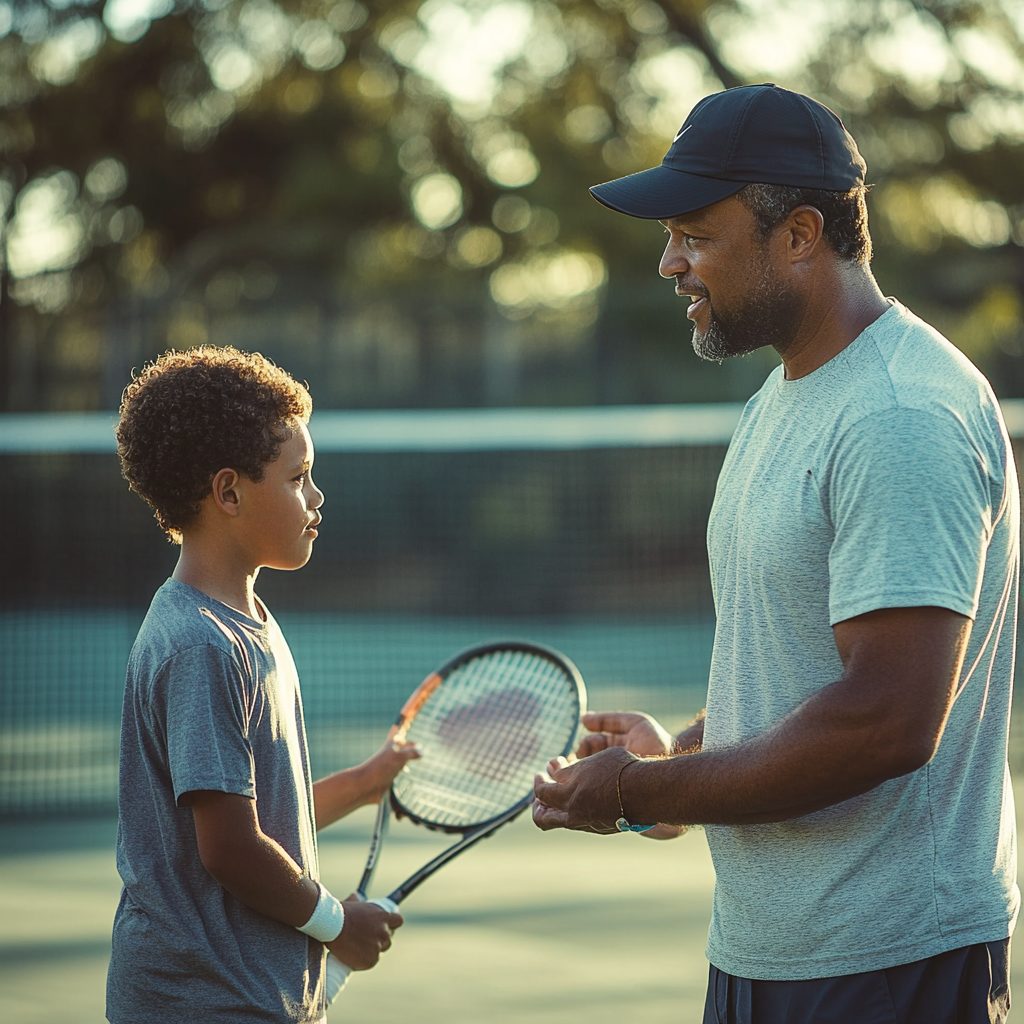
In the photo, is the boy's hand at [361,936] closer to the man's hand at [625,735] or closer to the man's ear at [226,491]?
the man's hand at [625,735]

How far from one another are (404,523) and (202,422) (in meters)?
10.2

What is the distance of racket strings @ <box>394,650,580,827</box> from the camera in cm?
331

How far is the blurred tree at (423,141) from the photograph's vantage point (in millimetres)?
16875

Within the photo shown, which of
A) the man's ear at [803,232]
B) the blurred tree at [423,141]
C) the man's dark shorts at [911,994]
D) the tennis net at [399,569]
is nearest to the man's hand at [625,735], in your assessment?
the man's dark shorts at [911,994]

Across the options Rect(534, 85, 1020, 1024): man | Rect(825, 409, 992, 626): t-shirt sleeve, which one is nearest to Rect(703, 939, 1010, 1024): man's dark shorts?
Rect(534, 85, 1020, 1024): man

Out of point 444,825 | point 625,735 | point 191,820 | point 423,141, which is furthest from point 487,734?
point 423,141

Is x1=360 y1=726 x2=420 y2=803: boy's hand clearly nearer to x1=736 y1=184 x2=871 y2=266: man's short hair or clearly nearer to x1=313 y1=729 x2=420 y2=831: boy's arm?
x1=313 y1=729 x2=420 y2=831: boy's arm

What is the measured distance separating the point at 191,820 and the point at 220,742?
147 mm

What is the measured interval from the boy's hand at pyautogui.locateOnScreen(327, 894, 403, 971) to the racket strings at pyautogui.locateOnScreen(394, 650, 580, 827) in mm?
576

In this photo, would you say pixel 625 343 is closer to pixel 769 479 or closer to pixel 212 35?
pixel 212 35

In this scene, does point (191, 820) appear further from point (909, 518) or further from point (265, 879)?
point (909, 518)

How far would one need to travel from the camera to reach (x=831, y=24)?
55.9 ft

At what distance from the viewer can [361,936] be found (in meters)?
2.61

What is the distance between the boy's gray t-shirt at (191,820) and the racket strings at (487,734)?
0.82 metres
